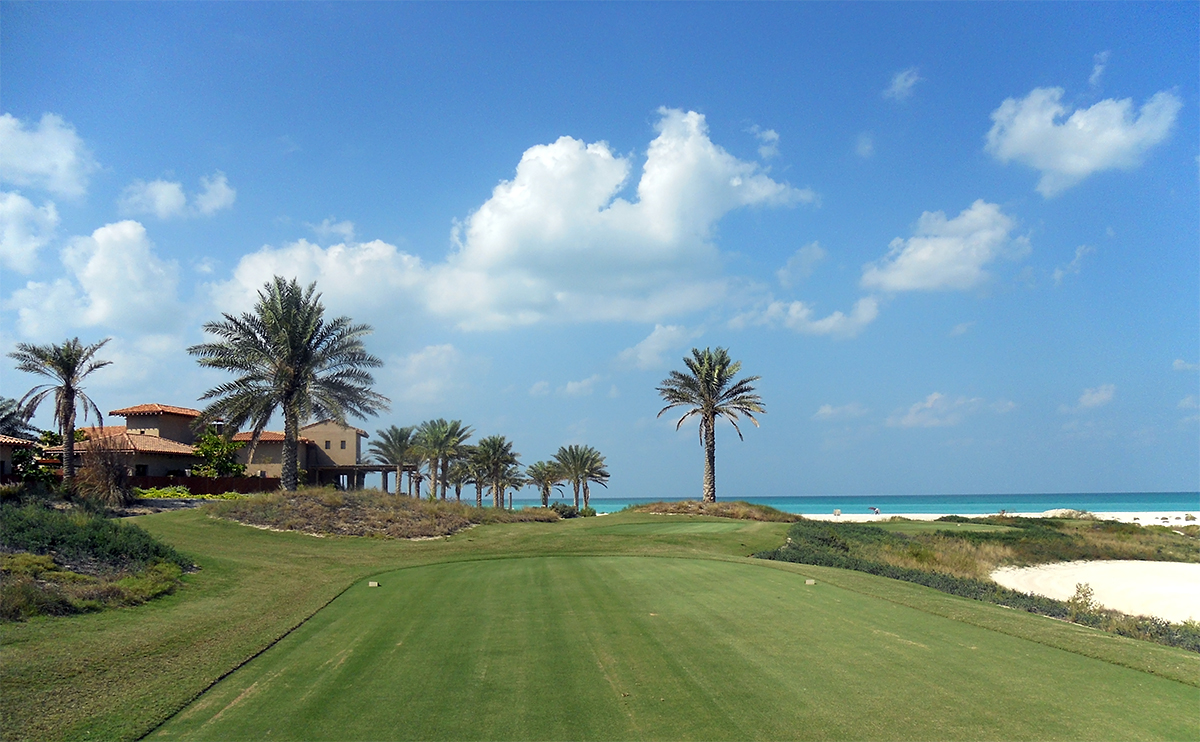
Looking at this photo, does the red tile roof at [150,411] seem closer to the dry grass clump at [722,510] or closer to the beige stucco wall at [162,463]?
the beige stucco wall at [162,463]

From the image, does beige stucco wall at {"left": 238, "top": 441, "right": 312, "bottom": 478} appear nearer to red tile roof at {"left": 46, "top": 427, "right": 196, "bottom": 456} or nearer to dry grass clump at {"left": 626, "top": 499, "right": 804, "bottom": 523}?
red tile roof at {"left": 46, "top": 427, "right": 196, "bottom": 456}

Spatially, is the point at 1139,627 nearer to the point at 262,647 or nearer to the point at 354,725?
the point at 354,725

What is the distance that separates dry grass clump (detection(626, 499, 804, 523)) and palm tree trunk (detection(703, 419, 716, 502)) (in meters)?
4.53

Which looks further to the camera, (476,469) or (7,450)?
(476,469)

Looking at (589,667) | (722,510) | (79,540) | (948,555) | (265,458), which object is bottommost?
(948,555)

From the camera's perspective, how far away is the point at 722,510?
4381 centimetres

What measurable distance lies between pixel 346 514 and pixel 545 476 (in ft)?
160

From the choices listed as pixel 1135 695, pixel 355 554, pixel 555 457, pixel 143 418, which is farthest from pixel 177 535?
pixel 555 457

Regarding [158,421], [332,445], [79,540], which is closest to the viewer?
[79,540]

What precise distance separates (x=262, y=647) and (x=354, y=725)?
437 cm

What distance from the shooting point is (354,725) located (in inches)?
278

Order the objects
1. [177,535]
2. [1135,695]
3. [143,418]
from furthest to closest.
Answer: [143,418] < [177,535] < [1135,695]

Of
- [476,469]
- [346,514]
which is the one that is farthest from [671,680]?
[476,469]

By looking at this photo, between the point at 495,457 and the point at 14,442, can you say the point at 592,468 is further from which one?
the point at 14,442
